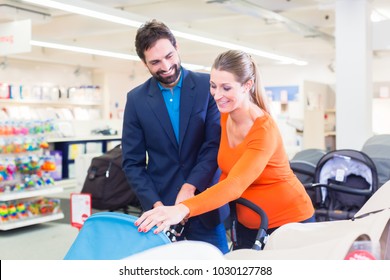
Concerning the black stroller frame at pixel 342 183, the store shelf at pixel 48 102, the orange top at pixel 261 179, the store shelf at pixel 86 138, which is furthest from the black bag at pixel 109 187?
the store shelf at pixel 48 102

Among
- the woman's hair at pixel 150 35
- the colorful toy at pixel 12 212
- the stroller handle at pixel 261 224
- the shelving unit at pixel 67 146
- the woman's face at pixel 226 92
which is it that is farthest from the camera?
the shelving unit at pixel 67 146

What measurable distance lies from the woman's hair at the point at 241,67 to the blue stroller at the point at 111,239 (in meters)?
0.69

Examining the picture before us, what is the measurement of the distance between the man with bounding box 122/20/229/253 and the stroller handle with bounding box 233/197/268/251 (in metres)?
0.23

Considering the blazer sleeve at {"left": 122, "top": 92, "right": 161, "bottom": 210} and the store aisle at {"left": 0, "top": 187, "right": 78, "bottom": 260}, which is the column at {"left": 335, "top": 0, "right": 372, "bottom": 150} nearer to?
the store aisle at {"left": 0, "top": 187, "right": 78, "bottom": 260}

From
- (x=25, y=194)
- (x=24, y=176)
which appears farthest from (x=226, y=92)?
(x=24, y=176)

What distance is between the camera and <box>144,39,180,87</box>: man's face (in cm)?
185

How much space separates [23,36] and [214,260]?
6.46m

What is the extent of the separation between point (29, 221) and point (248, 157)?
459cm

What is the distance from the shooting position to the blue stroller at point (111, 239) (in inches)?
50.6

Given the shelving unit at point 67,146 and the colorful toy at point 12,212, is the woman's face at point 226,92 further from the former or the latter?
the shelving unit at point 67,146

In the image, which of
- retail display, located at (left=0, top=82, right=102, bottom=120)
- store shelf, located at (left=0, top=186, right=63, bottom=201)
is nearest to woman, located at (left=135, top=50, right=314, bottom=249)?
store shelf, located at (left=0, top=186, right=63, bottom=201)

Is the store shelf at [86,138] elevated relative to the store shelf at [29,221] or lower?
elevated

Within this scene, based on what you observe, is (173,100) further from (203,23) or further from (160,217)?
(203,23)

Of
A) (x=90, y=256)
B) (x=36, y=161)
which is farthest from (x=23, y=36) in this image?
(x=90, y=256)
